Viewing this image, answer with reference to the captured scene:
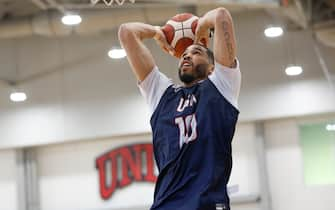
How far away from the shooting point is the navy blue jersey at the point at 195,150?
3.20 m

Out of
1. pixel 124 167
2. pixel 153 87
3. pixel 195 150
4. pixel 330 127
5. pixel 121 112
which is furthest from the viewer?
pixel 124 167

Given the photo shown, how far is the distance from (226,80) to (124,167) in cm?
1405

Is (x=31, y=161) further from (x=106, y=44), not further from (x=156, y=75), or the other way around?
(x=156, y=75)

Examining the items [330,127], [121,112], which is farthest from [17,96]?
[330,127]

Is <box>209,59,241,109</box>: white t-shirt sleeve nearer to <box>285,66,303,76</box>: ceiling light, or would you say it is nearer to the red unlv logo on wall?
<box>285,66,303,76</box>: ceiling light

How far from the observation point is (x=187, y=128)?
333 cm

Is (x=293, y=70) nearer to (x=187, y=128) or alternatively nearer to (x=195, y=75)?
(x=195, y=75)

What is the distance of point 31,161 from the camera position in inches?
696

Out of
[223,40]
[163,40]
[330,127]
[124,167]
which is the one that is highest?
[330,127]

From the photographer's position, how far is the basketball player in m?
3.22

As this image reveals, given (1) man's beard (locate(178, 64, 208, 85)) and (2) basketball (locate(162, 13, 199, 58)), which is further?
(2) basketball (locate(162, 13, 199, 58))

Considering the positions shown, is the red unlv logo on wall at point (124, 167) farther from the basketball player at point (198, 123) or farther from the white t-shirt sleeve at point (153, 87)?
the basketball player at point (198, 123)

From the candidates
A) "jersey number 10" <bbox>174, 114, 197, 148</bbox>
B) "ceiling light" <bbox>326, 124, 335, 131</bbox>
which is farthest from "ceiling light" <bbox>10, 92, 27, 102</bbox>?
"jersey number 10" <bbox>174, 114, 197, 148</bbox>

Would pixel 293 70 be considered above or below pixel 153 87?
above
